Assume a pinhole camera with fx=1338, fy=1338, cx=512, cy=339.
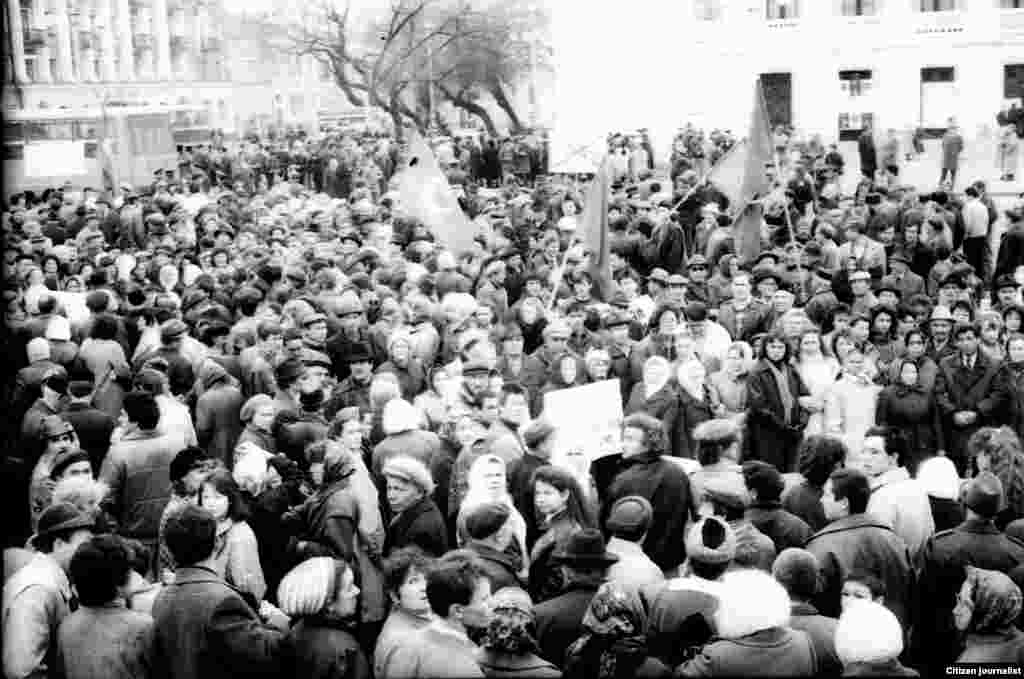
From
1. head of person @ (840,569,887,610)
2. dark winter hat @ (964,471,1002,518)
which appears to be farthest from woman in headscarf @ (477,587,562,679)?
dark winter hat @ (964,471,1002,518)

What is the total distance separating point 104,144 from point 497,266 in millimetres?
15700

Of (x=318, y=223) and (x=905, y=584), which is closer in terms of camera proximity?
(x=905, y=584)

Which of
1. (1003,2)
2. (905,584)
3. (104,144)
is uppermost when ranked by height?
(1003,2)

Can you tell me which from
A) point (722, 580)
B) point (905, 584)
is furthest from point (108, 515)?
point (905, 584)

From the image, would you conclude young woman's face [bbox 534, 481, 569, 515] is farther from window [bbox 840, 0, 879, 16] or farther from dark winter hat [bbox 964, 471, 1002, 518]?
window [bbox 840, 0, 879, 16]

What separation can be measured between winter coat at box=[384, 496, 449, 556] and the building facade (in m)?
38.9

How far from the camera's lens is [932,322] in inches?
386

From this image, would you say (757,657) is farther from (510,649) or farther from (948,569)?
(948,569)

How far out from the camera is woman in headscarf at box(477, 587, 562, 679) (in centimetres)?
468

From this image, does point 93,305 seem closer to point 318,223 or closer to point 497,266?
point 497,266

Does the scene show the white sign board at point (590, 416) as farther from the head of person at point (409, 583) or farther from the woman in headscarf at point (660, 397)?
the head of person at point (409, 583)

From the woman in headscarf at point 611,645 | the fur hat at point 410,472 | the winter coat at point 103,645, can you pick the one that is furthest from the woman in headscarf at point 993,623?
the winter coat at point 103,645

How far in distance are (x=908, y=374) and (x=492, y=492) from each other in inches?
135

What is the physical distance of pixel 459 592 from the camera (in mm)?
4953
